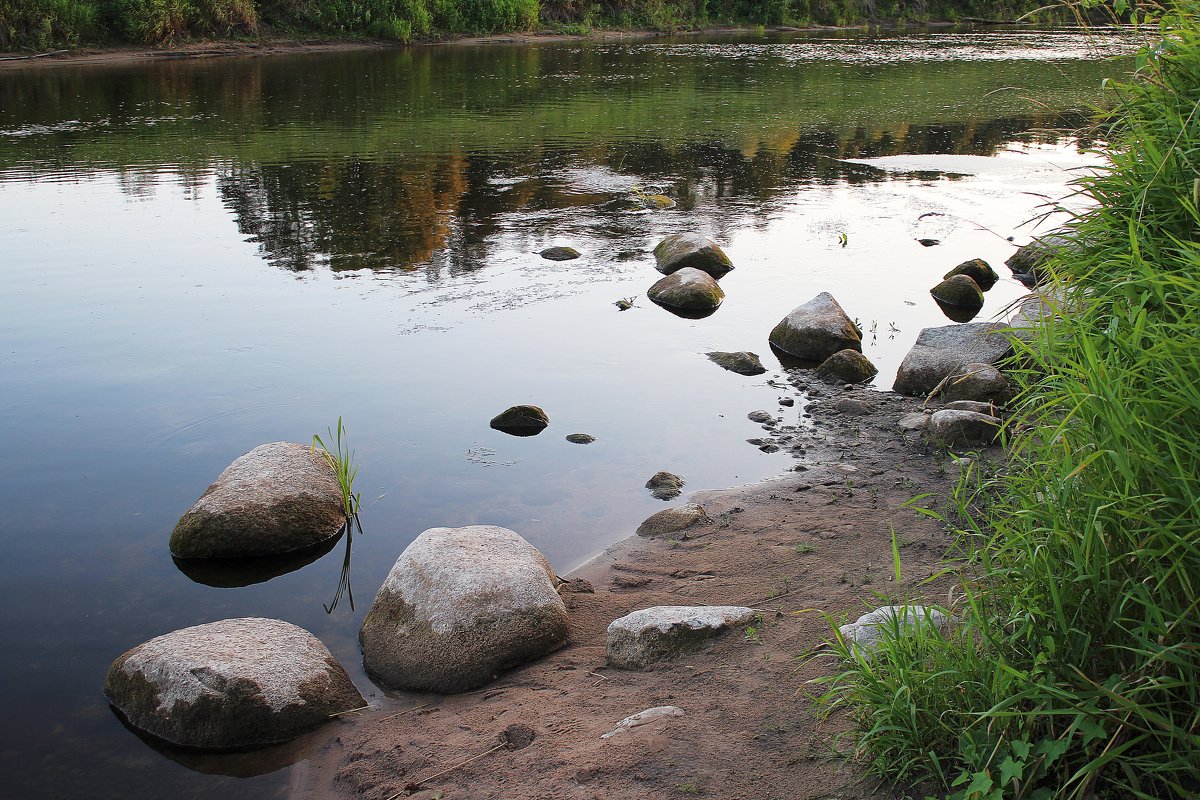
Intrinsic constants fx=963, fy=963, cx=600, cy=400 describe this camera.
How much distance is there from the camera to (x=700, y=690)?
438cm

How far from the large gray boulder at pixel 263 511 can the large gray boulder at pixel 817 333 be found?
5.31 meters

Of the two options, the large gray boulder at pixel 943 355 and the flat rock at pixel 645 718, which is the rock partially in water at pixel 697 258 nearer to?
the large gray boulder at pixel 943 355

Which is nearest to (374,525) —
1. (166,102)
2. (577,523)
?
(577,523)

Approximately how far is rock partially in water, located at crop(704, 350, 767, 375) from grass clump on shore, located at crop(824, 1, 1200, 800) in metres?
6.16

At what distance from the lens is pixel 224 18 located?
3822cm

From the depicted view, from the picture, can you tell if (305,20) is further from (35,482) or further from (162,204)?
(35,482)

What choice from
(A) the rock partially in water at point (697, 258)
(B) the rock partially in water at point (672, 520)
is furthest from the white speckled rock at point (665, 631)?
(A) the rock partially in water at point (697, 258)

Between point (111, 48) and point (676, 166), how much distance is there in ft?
85.3

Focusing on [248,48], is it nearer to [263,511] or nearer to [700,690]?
[263,511]

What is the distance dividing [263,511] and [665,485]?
295 cm

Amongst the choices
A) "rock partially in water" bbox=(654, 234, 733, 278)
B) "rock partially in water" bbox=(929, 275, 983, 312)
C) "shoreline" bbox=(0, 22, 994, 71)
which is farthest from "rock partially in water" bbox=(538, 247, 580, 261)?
"shoreline" bbox=(0, 22, 994, 71)

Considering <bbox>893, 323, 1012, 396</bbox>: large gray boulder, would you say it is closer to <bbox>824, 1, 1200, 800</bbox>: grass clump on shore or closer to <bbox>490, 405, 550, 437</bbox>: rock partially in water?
<bbox>490, 405, 550, 437</bbox>: rock partially in water

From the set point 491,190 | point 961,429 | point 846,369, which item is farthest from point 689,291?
point 491,190

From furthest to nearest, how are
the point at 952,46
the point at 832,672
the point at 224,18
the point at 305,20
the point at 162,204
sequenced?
the point at 952,46, the point at 305,20, the point at 224,18, the point at 162,204, the point at 832,672
